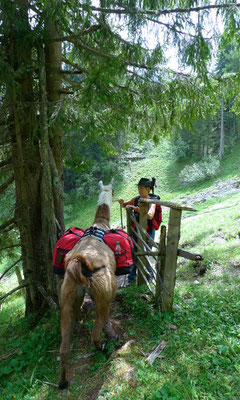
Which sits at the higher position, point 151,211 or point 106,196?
point 106,196

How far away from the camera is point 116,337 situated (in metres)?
3.27

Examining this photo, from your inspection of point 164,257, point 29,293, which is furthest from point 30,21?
point 29,293

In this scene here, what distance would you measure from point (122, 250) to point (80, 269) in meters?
0.88

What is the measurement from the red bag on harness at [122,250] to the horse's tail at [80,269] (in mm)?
671

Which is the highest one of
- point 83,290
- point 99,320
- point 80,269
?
point 80,269

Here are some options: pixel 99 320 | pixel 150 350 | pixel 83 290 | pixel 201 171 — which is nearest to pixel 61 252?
pixel 83 290

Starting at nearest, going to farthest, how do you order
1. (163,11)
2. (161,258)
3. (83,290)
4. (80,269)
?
(80,269) → (83,290) → (163,11) → (161,258)

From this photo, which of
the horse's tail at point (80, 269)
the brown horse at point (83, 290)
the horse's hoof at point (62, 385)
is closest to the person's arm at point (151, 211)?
the brown horse at point (83, 290)

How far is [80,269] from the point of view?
270 cm

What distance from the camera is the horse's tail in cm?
269

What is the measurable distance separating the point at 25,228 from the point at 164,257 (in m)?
2.71

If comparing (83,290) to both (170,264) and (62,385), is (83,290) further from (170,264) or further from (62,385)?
(170,264)

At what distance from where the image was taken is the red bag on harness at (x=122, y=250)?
339 centimetres

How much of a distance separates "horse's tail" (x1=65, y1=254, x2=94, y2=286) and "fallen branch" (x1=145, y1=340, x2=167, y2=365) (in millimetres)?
1158
